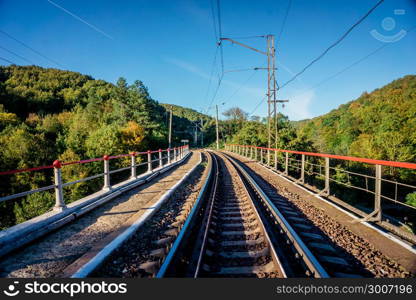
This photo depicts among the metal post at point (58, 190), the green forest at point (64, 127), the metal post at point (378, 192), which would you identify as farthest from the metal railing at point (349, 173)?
the green forest at point (64, 127)

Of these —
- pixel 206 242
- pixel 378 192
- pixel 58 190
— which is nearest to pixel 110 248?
pixel 206 242

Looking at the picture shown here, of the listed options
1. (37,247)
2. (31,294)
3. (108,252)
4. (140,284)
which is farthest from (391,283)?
(37,247)

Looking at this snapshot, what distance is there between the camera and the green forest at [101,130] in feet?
110

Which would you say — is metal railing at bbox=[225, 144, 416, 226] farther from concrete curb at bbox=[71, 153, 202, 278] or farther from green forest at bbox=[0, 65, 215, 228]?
green forest at bbox=[0, 65, 215, 228]

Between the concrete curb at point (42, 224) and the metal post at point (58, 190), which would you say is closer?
the concrete curb at point (42, 224)

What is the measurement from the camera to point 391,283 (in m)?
2.31

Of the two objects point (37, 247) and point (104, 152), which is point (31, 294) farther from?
point (104, 152)

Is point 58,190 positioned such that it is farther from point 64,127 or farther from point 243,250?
point 64,127

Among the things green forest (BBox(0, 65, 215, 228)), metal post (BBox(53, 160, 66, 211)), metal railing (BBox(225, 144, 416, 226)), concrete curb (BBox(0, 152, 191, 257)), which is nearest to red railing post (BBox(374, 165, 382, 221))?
metal railing (BBox(225, 144, 416, 226))

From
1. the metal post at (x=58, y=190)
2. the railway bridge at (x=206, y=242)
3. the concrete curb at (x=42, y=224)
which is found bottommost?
the railway bridge at (x=206, y=242)

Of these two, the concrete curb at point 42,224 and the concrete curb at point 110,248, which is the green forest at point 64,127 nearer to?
the concrete curb at point 42,224

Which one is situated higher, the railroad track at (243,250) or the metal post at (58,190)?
the metal post at (58,190)

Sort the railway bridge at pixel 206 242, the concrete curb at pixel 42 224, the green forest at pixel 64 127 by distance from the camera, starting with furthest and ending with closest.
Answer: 1. the green forest at pixel 64 127
2. the concrete curb at pixel 42 224
3. the railway bridge at pixel 206 242

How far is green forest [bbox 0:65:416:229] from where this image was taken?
110 ft
